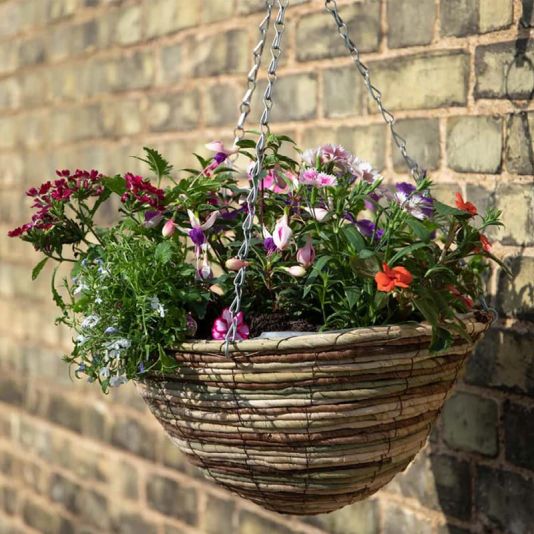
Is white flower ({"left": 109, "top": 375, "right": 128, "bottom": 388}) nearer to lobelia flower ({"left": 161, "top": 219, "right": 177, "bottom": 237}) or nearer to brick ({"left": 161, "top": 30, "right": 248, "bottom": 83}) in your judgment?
lobelia flower ({"left": 161, "top": 219, "right": 177, "bottom": 237})

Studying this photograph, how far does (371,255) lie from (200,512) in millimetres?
1515

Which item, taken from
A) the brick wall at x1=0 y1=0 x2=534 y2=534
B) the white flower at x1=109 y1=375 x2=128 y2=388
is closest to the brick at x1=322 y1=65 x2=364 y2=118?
the brick wall at x1=0 y1=0 x2=534 y2=534

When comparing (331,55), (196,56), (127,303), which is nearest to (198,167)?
(196,56)

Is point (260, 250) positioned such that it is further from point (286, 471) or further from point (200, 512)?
point (200, 512)

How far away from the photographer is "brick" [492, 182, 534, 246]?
165 cm

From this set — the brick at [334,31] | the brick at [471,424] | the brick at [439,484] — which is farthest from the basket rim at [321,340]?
the brick at [334,31]

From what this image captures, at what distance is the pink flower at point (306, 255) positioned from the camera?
4.21 ft

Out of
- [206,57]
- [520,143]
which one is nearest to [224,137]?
[206,57]

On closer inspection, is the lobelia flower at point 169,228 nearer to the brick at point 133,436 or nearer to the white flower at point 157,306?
the white flower at point 157,306

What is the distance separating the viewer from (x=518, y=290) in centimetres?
169

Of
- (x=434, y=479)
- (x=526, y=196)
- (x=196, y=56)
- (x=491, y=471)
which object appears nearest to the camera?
(x=526, y=196)

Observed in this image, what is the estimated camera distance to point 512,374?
1710 millimetres

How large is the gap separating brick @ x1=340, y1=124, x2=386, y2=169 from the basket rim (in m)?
0.81

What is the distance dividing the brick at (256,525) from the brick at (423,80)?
1082mm
